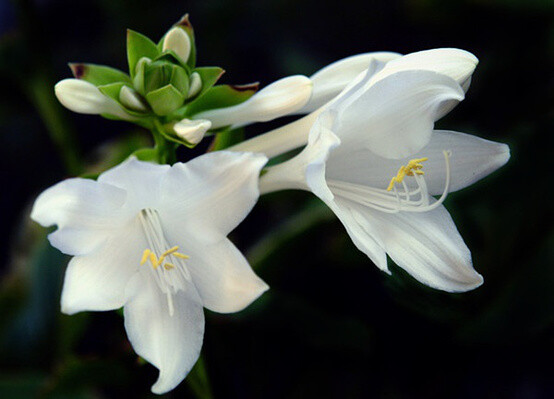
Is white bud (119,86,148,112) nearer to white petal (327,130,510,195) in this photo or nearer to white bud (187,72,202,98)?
white bud (187,72,202,98)

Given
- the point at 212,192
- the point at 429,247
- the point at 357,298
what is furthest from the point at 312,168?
the point at 357,298

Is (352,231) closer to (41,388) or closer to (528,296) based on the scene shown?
(528,296)

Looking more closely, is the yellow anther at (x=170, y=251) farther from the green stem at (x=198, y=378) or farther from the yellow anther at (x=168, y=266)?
the green stem at (x=198, y=378)

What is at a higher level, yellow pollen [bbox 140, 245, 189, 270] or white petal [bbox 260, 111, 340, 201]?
white petal [bbox 260, 111, 340, 201]

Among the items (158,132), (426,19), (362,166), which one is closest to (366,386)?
(362,166)

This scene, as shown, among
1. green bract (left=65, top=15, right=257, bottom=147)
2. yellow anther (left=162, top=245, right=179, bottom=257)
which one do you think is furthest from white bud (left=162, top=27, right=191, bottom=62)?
yellow anther (left=162, top=245, right=179, bottom=257)

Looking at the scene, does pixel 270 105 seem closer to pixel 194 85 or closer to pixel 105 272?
pixel 194 85
